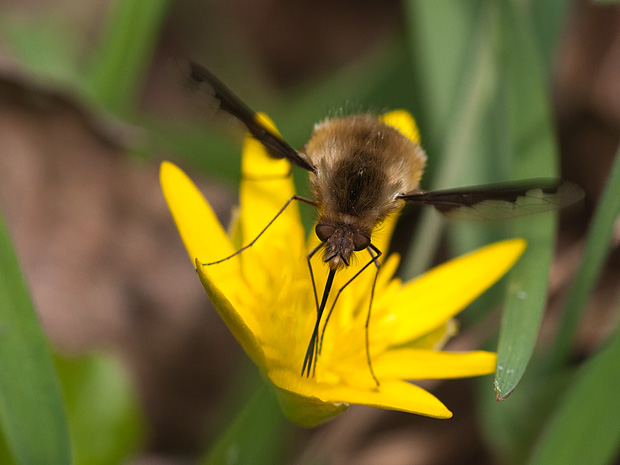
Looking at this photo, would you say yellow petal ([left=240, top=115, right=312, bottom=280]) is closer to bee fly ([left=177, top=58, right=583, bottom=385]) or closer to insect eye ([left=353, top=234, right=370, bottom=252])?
bee fly ([left=177, top=58, right=583, bottom=385])

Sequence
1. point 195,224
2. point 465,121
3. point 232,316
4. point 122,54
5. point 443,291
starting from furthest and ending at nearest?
1. point 122,54
2. point 465,121
3. point 443,291
4. point 195,224
5. point 232,316

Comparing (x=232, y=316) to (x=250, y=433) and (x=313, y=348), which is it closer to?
(x=313, y=348)

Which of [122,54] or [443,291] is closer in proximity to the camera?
[443,291]

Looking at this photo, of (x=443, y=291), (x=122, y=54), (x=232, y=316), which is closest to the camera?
(x=232, y=316)

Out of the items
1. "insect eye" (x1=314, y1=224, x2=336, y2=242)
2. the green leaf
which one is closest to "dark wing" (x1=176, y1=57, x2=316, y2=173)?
"insect eye" (x1=314, y1=224, x2=336, y2=242)

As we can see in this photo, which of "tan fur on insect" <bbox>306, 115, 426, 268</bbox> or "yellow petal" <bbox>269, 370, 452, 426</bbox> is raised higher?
"tan fur on insect" <bbox>306, 115, 426, 268</bbox>

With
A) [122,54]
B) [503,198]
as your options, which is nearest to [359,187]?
[503,198]

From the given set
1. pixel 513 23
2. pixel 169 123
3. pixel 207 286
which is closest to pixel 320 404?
pixel 207 286
